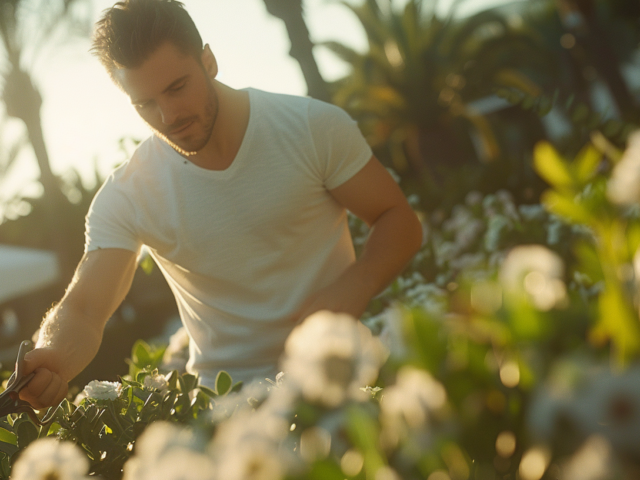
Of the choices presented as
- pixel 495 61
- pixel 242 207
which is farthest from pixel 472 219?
pixel 495 61

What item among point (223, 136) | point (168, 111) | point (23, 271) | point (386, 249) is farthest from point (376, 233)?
point (23, 271)

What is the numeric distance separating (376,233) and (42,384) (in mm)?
1231

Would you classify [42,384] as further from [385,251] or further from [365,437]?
[365,437]

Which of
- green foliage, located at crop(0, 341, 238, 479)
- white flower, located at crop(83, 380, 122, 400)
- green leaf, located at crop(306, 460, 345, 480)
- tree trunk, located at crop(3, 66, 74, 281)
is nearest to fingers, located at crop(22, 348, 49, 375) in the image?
green foliage, located at crop(0, 341, 238, 479)

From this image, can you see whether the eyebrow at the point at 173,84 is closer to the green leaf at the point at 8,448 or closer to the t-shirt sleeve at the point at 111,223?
the t-shirt sleeve at the point at 111,223

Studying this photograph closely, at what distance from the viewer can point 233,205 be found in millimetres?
2418

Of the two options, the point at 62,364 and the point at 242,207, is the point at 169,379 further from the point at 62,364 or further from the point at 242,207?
the point at 242,207

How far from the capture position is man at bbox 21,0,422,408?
2314 millimetres

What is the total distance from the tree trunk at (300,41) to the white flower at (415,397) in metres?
3.59

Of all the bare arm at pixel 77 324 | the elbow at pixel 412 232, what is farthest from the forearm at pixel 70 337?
A: the elbow at pixel 412 232

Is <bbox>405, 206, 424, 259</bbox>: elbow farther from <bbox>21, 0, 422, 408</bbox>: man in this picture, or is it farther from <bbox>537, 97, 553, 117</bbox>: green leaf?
<bbox>537, 97, 553, 117</bbox>: green leaf

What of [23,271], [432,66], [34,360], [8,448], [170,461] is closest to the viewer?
[170,461]

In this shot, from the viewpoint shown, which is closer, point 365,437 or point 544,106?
point 365,437

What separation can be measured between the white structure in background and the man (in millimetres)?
5462
